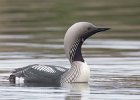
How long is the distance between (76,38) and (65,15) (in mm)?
15166

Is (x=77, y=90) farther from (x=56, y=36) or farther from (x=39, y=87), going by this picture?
(x=56, y=36)

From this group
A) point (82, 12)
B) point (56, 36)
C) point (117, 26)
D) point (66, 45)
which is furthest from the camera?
point (82, 12)

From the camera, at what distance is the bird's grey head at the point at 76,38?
50.5 ft

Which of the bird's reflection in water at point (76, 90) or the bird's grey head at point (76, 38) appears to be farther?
the bird's grey head at point (76, 38)

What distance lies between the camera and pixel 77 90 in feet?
47.4

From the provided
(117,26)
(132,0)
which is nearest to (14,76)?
(117,26)

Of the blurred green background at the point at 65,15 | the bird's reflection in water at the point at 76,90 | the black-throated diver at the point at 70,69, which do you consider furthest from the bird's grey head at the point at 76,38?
the blurred green background at the point at 65,15

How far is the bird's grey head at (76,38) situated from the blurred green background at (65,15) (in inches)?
261

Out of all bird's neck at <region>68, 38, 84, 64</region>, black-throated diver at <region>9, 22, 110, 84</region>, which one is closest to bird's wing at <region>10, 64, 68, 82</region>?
black-throated diver at <region>9, 22, 110, 84</region>

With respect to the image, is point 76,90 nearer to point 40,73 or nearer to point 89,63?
point 40,73

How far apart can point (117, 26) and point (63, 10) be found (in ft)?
21.4

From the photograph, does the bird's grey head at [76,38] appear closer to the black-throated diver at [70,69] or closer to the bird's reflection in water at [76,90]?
the black-throated diver at [70,69]

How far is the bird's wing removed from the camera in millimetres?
15242

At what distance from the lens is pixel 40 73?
15.4 meters
